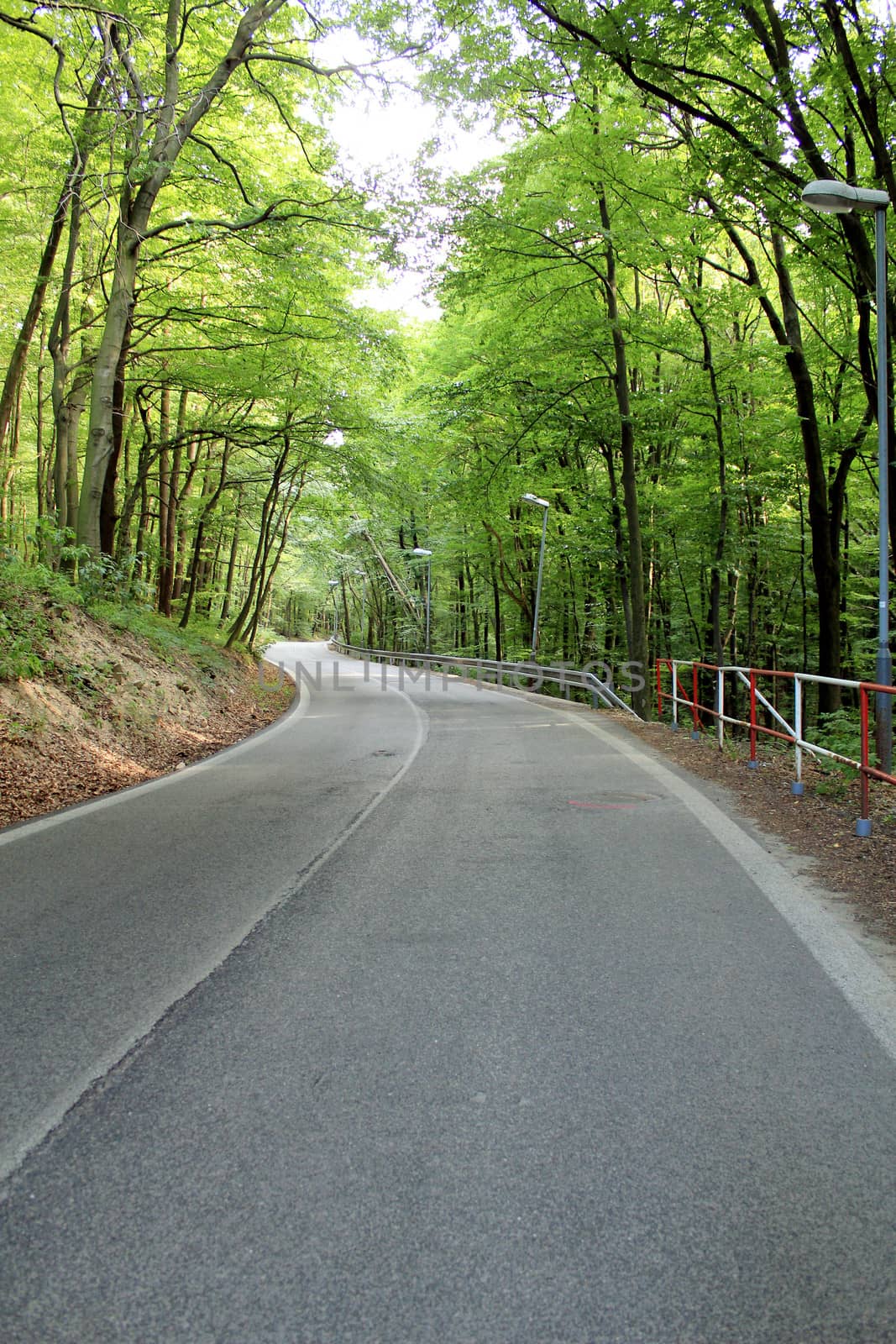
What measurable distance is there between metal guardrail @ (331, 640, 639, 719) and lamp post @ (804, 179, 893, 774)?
332 inches

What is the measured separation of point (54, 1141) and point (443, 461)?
1990cm

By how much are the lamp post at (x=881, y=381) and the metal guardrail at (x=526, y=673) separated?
8425mm

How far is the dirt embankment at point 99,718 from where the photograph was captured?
7930 mm

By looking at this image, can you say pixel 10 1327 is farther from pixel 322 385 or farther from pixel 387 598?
pixel 387 598

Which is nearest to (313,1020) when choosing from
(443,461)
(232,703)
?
(232,703)

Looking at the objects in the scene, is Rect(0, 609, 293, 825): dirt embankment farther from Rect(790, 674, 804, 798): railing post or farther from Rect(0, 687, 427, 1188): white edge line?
Rect(790, 674, 804, 798): railing post

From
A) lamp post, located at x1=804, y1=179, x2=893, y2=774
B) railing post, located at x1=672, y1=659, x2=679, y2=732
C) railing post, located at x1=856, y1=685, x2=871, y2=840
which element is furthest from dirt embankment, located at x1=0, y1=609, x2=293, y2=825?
lamp post, located at x1=804, y1=179, x2=893, y2=774

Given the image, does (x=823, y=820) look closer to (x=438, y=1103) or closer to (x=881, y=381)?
(x=881, y=381)

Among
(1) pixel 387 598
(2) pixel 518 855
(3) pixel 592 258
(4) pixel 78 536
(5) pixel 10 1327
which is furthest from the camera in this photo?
(1) pixel 387 598

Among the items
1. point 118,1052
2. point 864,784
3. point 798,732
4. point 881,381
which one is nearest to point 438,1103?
point 118,1052

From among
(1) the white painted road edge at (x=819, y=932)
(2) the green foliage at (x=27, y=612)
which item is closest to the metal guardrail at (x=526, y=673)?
A: (1) the white painted road edge at (x=819, y=932)

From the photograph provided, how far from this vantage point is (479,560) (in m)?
35.3

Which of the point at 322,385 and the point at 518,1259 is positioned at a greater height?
the point at 322,385

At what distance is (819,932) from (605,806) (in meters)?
3.36
